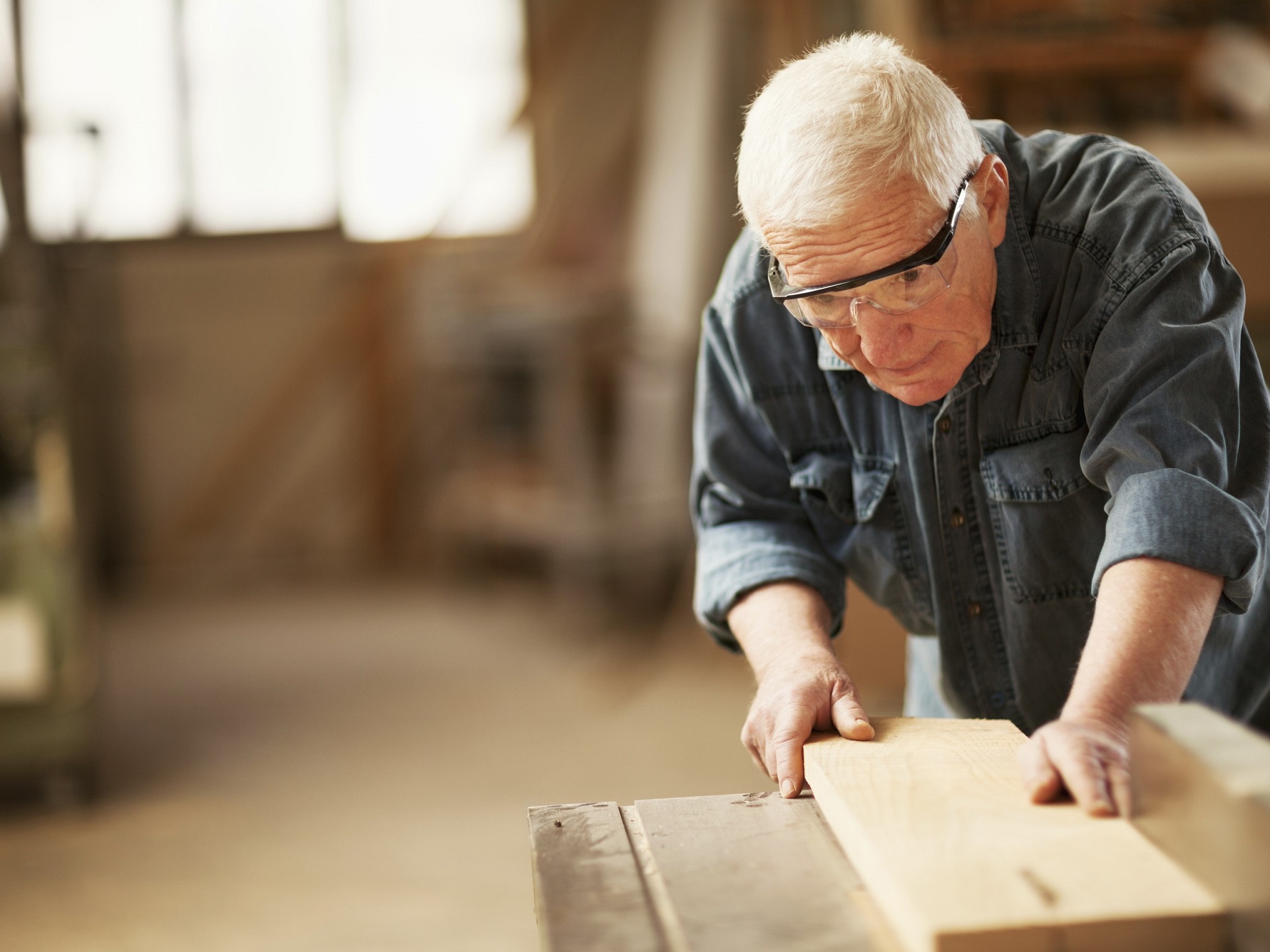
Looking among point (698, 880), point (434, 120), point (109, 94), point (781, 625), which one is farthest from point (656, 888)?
point (109, 94)

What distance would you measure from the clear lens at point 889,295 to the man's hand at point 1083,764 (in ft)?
1.24

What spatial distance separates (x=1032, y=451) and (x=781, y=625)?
0.30m

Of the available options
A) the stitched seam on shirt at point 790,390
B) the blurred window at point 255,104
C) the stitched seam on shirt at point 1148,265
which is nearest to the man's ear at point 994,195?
the stitched seam on shirt at point 1148,265

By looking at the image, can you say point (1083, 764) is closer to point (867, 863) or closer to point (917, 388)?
point (867, 863)

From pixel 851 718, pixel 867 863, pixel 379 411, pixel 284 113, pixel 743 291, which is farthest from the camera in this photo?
pixel 379 411

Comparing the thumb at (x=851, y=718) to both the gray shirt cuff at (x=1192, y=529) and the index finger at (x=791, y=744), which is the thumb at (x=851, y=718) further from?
the gray shirt cuff at (x=1192, y=529)

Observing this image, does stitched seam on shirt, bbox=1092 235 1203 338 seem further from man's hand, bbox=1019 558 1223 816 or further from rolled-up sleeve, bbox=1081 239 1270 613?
man's hand, bbox=1019 558 1223 816

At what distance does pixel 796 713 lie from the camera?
1.14m

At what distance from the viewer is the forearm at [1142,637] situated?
1.01 m

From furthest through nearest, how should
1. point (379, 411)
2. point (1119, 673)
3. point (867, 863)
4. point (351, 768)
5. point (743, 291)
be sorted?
point (379, 411), point (351, 768), point (743, 291), point (1119, 673), point (867, 863)

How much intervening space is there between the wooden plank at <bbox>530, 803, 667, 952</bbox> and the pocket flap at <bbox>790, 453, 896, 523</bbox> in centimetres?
44

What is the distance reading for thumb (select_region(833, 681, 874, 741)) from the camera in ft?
3.65

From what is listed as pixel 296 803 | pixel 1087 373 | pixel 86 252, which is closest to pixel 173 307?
pixel 86 252

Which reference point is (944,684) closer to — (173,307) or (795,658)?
(795,658)
